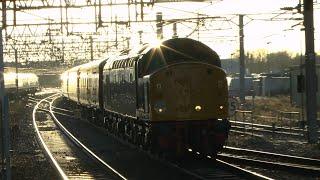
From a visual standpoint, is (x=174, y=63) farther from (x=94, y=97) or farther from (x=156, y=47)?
(x=94, y=97)

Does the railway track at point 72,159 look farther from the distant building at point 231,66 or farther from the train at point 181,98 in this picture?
the distant building at point 231,66

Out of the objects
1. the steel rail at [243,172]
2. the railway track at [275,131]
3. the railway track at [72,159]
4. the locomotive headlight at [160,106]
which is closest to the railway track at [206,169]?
the steel rail at [243,172]

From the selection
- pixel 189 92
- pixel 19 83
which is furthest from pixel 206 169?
pixel 19 83

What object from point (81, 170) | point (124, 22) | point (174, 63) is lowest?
point (81, 170)

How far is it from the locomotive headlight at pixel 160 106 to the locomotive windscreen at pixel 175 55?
119cm

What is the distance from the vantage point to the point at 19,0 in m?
28.6

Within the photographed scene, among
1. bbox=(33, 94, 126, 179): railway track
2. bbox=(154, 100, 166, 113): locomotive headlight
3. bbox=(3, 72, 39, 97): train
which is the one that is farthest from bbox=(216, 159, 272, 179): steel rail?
bbox=(3, 72, 39, 97): train

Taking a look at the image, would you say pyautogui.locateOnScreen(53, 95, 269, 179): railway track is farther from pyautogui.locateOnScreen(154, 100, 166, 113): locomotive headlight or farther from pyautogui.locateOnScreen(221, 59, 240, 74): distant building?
pyautogui.locateOnScreen(221, 59, 240, 74): distant building

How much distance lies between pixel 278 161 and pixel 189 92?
10.5 feet

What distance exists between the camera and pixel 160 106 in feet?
55.3

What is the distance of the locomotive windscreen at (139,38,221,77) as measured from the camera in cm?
1780

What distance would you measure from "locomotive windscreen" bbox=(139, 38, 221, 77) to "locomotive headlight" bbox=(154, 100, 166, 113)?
119 cm

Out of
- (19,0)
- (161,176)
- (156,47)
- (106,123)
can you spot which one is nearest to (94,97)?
(106,123)

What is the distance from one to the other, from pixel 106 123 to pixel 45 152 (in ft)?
24.9
